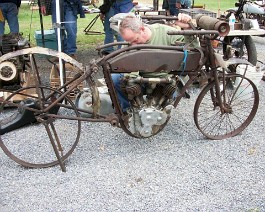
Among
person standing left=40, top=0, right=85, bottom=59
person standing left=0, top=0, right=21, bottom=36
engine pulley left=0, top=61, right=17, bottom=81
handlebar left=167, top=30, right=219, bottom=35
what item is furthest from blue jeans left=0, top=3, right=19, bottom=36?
handlebar left=167, top=30, right=219, bottom=35

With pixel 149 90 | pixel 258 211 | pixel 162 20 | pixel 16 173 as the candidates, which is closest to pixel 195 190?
pixel 258 211

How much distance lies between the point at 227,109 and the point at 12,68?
2690mm

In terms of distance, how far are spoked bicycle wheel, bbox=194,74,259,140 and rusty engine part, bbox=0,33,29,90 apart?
236 centimetres

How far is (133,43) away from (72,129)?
1390 mm

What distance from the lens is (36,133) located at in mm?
4168

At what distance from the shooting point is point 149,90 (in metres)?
3.54

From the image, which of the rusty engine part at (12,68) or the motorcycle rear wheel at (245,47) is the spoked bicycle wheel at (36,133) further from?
the motorcycle rear wheel at (245,47)

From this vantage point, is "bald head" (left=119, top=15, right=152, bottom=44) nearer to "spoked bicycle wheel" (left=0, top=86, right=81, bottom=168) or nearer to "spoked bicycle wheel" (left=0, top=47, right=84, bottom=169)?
"spoked bicycle wheel" (left=0, top=47, right=84, bottom=169)

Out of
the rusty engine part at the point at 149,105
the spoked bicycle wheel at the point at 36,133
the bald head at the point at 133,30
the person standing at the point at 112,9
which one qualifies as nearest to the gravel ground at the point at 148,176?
the spoked bicycle wheel at the point at 36,133

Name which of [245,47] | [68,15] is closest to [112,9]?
[68,15]

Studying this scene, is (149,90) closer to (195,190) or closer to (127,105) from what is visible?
(127,105)

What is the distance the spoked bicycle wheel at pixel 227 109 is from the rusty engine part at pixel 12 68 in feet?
7.73

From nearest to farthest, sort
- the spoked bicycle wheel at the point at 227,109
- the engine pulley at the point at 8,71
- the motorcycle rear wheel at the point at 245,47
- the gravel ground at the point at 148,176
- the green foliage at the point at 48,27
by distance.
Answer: the gravel ground at the point at 148,176 < the spoked bicycle wheel at the point at 227,109 < the engine pulley at the point at 8,71 < the motorcycle rear wheel at the point at 245,47 < the green foliage at the point at 48,27

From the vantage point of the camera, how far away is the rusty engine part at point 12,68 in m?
4.61
